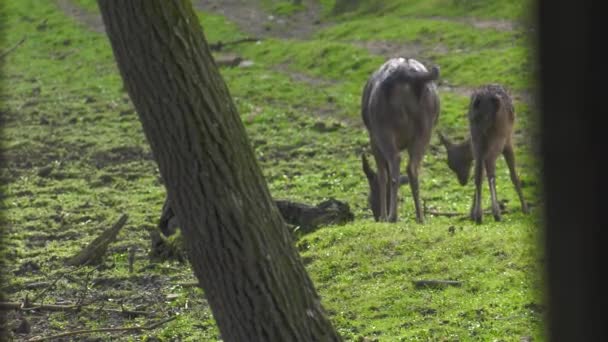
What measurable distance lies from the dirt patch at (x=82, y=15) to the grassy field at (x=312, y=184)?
2.21 metres

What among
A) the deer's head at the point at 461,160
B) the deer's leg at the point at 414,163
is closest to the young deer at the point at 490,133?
the deer's leg at the point at 414,163

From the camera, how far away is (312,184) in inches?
622

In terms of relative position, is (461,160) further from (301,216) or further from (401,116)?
(301,216)

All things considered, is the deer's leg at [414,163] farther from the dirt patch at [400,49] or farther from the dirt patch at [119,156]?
the dirt patch at [400,49]

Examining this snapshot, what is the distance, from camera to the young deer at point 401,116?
494 inches

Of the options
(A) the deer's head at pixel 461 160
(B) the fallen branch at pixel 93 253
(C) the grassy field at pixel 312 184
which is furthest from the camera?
(A) the deer's head at pixel 461 160

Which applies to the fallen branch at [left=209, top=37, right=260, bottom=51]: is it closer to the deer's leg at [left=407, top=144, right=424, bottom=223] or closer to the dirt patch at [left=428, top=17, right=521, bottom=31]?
the dirt patch at [left=428, top=17, right=521, bottom=31]

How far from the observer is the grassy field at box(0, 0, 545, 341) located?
28.3 ft

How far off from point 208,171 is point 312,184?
10.8 m

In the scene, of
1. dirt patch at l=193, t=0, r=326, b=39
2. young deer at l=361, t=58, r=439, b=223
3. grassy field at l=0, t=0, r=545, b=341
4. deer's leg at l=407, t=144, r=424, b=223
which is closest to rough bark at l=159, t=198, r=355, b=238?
grassy field at l=0, t=0, r=545, b=341

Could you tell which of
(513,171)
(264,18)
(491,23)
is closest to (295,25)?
(264,18)

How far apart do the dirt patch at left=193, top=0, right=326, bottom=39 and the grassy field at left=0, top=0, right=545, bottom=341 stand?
0.61 meters

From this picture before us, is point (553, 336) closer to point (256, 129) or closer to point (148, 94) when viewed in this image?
point (148, 94)

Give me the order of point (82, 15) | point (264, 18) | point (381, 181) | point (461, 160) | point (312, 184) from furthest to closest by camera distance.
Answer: point (82, 15)
point (264, 18)
point (312, 184)
point (461, 160)
point (381, 181)
